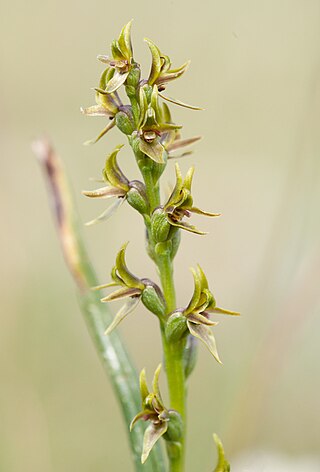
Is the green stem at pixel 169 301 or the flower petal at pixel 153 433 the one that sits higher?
the green stem at pixel 169 301

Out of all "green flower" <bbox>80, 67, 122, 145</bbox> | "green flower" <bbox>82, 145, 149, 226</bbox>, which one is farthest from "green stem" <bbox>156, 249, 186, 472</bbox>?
"green flower" <bbox>80, 67, 122, 145</bbox>

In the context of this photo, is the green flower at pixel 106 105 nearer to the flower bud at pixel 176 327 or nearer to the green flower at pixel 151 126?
the green flower at pixel 151 126

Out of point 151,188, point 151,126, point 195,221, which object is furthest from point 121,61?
point 195,221

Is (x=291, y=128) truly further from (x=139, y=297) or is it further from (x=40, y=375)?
(x=139, y=297)

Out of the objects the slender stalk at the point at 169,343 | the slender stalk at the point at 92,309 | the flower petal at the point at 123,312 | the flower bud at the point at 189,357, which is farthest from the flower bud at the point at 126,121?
the slender stalk at the point at 92,309

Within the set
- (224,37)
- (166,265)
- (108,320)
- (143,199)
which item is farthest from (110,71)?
(224,37)
